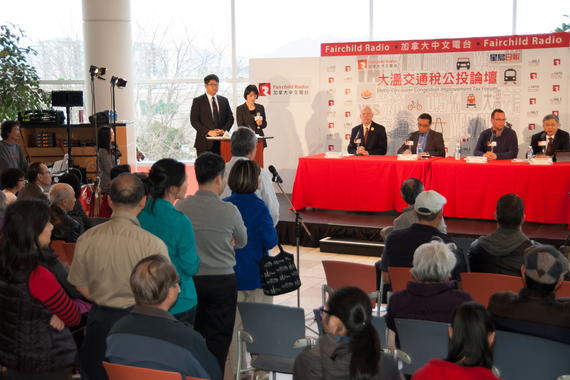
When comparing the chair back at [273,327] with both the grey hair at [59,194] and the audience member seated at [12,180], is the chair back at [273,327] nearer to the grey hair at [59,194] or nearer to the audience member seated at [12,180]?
the grey hair at [59,194]

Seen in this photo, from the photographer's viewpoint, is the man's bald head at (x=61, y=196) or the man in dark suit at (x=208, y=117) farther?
the man in dark suit at (x=208, y=117)

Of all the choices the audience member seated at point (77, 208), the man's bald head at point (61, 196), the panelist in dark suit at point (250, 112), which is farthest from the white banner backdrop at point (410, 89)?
the man's bald head at point (61, 196)

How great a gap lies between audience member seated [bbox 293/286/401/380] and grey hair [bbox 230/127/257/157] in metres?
2.41

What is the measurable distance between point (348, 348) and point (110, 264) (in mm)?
1141

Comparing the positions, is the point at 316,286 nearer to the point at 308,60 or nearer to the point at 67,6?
the point at 308,60

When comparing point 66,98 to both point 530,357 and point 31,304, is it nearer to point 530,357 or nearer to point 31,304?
point 31,304

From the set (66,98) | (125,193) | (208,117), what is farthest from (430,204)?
(66,98)

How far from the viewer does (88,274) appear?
2475mm

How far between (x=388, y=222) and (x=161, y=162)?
4519 millimetres

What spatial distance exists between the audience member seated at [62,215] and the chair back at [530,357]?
300 centimetres

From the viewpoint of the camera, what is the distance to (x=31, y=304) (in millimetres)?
2385

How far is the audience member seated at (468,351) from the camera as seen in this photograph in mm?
1720

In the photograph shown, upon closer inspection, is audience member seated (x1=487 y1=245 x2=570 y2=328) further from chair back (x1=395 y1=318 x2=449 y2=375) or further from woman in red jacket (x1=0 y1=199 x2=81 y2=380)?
woman in red jacket (x1=0 y1=199 x2=81 y2=380)

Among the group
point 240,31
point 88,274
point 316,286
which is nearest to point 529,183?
point 316,286
